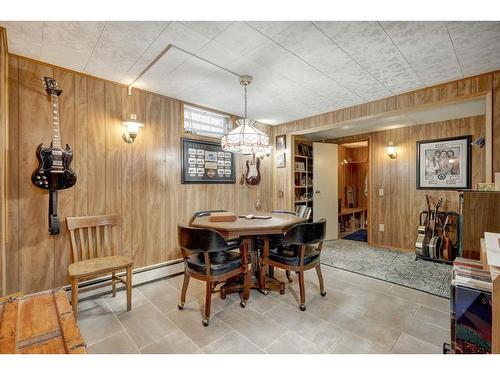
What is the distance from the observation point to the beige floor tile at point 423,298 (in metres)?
2.20

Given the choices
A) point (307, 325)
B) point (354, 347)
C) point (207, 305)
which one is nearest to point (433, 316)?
point (354, 347)

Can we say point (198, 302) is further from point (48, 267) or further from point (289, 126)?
point (289, 126)

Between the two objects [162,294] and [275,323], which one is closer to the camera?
[275,323]

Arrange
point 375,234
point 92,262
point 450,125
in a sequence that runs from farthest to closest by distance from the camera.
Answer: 1. point 375,234
2. point 450,125
3. point 92,262

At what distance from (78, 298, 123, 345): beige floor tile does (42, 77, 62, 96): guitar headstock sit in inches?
81.2

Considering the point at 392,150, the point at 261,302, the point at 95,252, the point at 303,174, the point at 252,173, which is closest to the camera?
the point at 261,302

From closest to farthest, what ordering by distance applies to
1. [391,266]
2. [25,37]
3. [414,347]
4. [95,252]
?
[414,347], [25,37], [95,252], [391,266]

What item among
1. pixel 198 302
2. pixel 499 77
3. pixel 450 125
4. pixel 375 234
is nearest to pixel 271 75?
pixel 499 77

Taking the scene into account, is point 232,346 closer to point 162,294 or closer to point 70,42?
point 162,294

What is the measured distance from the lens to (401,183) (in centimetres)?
435

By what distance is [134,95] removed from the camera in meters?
2.79

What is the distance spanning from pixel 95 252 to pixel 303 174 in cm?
402

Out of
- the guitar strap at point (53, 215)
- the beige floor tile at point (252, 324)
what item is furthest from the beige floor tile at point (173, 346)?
the guitar strap at point (53, 215)
